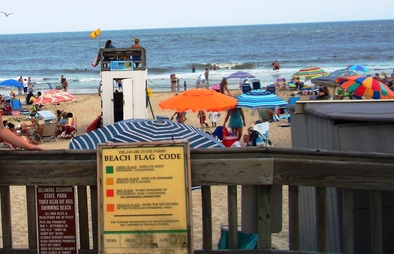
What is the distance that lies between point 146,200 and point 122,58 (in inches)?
444

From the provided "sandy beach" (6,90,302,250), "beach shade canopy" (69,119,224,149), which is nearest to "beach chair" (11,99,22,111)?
"sandy beach" (6,90,302,250)

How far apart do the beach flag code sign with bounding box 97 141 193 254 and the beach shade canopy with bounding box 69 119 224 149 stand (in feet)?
7.64

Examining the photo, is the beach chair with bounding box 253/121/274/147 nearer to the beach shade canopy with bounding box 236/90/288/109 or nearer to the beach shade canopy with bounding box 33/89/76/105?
the beach shade canopy with bounding box 236/90/288/109

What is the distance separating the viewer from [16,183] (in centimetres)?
257

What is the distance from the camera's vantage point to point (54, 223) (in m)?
2.54

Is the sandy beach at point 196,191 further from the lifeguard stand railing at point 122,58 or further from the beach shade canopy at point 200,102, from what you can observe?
the lifeguard stand railing at point 122,58

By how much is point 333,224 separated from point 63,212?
5.61 feet

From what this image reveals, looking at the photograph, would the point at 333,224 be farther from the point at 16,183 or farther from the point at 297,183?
the point at 16,183

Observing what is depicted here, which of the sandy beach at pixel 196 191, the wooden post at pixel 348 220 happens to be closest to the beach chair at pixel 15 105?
the sandy beach at pixel 196 191

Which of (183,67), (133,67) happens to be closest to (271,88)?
(133,67)

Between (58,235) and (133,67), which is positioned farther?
(133,67)

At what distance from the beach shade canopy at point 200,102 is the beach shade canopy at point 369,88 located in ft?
11.4

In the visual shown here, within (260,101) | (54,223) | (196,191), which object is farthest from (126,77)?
(54,223)

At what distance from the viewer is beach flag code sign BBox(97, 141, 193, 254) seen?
242 cm
